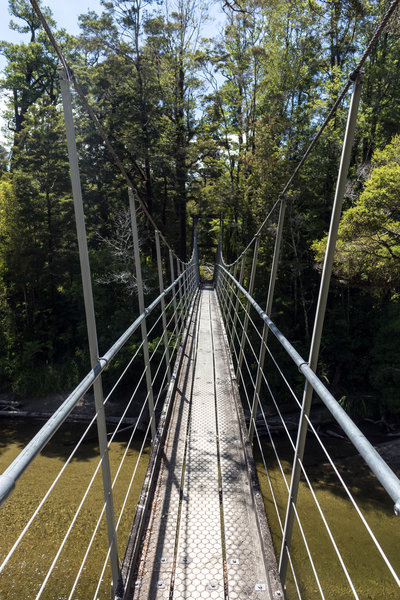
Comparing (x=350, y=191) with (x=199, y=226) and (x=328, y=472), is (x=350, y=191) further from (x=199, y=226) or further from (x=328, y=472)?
(x=199, y=226)

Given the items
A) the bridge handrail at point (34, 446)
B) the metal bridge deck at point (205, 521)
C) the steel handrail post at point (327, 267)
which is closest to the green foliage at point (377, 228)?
the metal bridge deck at point (205, 521)

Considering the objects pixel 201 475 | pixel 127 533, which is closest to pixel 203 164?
pixel 127 533

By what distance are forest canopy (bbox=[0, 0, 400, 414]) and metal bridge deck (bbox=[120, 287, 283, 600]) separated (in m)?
6.51

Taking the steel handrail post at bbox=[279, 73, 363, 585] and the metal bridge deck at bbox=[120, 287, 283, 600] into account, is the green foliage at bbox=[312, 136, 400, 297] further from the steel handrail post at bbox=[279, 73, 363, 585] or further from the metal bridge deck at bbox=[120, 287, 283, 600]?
the steel handrail post at bbox=[279, 73, 363, 585]

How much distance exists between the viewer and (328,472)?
6332mm

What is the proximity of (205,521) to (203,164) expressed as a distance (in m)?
12.1

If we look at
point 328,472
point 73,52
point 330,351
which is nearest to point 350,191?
point 330,351

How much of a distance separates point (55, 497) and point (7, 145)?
15895mm

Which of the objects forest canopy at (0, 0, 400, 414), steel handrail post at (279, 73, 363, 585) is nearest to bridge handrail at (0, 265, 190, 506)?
steel handrail post at (279, 73, 363, 585)

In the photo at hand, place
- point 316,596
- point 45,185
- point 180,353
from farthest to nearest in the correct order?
1. point 45,185
2. point 316,596
3. point 180,353

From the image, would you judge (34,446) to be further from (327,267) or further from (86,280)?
(327,267)

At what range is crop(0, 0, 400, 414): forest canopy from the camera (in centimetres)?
895

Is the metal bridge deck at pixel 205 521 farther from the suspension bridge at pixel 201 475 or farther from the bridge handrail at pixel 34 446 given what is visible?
the bridge handrail at pixel 34 446

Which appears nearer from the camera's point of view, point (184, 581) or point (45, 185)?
point (184, 581)
